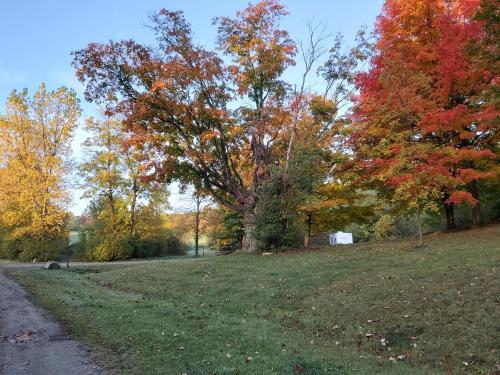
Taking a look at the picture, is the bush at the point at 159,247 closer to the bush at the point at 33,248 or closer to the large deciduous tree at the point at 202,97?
the bush at the point at 33,248

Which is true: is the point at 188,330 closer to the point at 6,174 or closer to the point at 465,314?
the point at 465,314

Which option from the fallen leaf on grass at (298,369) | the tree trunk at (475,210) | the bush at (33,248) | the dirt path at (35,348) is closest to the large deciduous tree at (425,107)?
the tree trunk at (475,210)

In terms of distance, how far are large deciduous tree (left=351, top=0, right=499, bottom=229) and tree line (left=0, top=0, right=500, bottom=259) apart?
65mm

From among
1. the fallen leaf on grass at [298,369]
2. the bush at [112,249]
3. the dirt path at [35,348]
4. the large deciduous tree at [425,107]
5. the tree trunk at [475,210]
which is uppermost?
the large deciduous tree at [425,107]

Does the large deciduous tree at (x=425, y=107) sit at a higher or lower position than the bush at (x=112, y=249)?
higher

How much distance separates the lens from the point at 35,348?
7.06m

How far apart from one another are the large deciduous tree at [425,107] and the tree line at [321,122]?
6 centimetres

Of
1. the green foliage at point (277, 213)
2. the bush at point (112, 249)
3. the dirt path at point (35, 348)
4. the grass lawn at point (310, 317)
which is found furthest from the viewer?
the bush at point (112, 249)

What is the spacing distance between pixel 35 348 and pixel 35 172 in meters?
27.5

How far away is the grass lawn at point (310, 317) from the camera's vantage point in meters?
6.25

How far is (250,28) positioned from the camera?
22.6 meters

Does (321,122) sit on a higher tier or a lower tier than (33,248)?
higher

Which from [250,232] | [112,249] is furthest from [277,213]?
[112,249]

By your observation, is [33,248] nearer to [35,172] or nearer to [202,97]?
[35,172]
